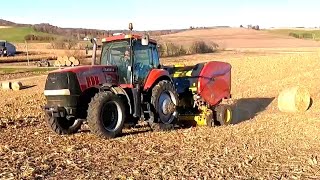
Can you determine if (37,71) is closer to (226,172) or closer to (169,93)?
(169,93)

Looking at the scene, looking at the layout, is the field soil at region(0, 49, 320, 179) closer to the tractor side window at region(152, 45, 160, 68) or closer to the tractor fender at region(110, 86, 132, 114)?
the tractor fender at region(110, 86, 132, 114)

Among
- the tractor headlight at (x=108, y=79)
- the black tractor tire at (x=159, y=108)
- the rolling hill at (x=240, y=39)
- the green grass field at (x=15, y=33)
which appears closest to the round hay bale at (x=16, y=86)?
the black tractor tire at (x=159, y=108)

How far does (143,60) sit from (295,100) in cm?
521

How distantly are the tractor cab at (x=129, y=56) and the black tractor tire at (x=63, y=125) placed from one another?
1405 millimetres

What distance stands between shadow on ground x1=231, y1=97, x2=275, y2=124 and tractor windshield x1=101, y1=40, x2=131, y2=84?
459cm

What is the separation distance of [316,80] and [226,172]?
38.7ft

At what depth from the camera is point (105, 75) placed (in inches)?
362

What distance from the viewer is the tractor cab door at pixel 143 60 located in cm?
967

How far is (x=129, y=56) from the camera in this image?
31.2 feet

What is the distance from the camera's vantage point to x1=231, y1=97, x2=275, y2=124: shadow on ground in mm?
13828

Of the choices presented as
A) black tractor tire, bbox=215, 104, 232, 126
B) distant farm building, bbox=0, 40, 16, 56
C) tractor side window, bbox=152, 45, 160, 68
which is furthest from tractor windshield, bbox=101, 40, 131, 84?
distant farm building, bbox=0, 40, 16, 56

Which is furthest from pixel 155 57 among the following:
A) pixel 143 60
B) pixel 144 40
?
pixel 144 40

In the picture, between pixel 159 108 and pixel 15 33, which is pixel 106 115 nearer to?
A: pixel 159 108

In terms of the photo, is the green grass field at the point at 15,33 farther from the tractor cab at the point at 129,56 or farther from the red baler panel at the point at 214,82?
the tractor cab at the point at 129,56
